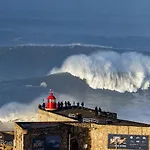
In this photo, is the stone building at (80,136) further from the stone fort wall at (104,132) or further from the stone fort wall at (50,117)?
the stone fort wall at (50,117)

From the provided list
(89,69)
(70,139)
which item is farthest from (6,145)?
(89,69)

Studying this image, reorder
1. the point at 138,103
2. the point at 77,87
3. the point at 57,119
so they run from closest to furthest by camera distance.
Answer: the point at 57,119 → the point at 138,103 → the point at 77,87

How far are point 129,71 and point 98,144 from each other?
43288mm

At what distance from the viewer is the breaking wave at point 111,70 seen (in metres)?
65.6

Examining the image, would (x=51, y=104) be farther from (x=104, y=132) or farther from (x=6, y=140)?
(x=104, y=132)

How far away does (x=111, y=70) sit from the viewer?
72.6 metres

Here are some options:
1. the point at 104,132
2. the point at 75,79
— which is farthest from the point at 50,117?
the point at 75,79

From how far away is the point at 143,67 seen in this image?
7644cm

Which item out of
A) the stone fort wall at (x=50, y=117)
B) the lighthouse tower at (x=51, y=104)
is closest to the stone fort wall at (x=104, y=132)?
the stone fort wall at (x=50, y=117)

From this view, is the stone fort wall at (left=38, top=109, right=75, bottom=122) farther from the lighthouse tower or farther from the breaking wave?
the breaking wave

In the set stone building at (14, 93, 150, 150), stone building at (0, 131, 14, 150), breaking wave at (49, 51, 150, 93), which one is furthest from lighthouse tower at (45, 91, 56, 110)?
breaking wave at (49, 51, 150, 93)

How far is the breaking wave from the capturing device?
65.6 m

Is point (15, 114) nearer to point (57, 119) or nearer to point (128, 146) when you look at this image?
point (57, 119)

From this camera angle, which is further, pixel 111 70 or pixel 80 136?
pixel 111 70
